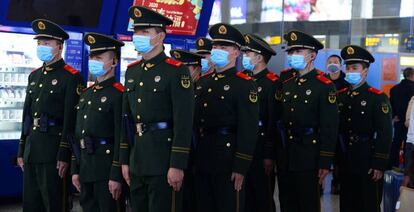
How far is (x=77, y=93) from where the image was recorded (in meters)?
4.41

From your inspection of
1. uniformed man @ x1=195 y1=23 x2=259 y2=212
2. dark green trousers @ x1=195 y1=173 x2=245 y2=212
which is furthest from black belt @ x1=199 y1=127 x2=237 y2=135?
dark green trousers @ x1=195 y1=173 x2=245 y2=212

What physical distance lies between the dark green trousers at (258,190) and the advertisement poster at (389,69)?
6.03 meters

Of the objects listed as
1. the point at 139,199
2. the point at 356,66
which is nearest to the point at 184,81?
the point at 139,199

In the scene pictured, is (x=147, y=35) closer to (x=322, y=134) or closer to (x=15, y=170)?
(x=322, y=134)

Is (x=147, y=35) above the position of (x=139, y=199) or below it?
above

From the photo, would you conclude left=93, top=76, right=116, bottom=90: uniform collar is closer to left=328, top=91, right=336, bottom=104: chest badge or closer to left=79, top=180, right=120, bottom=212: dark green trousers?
left=79, top=180, right=120, bottom=212: dark green trousers

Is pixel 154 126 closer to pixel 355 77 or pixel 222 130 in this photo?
pixel 222 130

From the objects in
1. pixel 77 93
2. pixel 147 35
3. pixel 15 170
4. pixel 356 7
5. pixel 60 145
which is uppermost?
pixel 356 7

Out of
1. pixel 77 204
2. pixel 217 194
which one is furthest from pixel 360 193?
pixel 77 204

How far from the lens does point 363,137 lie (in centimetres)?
483

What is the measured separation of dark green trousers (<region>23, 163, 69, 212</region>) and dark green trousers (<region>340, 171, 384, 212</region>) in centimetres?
219

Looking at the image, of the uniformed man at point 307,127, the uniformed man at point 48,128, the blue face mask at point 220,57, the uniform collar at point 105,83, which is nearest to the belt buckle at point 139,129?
the uniform collar at point 105,83

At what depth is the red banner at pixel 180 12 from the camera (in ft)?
22.7

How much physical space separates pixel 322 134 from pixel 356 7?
10493 mm
